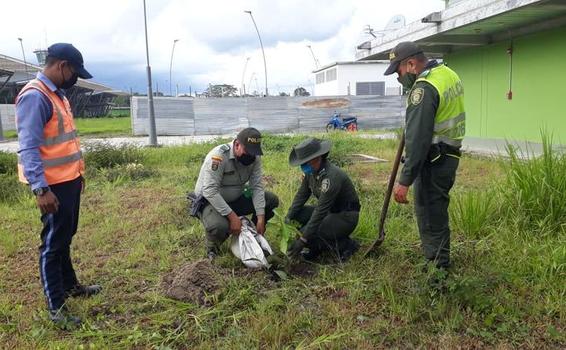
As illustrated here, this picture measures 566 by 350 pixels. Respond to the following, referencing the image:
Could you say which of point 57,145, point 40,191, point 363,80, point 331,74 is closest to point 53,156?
point 57,145

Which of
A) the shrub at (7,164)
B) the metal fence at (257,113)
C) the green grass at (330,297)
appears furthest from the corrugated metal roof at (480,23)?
the metal fence at (257,113)

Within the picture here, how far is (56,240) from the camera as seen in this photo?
10.1ft

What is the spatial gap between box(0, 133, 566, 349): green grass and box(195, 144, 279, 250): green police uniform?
0.31m

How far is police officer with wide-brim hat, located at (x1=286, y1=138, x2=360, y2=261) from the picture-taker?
371cm

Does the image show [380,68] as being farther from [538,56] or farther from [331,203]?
[331,203]

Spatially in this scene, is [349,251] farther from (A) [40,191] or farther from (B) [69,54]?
(B) [69,54]

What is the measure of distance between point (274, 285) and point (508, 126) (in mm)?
9282

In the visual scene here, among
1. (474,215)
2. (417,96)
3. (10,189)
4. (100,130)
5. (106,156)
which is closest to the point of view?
(417,96)

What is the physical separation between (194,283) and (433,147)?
6.16ft

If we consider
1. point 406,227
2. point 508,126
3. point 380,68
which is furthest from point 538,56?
point 380,68

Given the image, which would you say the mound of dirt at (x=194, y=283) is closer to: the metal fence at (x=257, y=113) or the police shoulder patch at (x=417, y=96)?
the police shoulder patch at (x=417, y=96)

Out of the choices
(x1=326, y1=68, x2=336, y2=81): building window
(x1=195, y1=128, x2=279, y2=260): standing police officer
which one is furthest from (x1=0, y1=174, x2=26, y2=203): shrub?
(x1=326, y1=68, x2=336, y2=81): building window

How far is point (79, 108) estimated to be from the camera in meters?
50.6

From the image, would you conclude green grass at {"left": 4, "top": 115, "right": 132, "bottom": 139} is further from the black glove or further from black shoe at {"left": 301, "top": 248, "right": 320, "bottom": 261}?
the black glove
